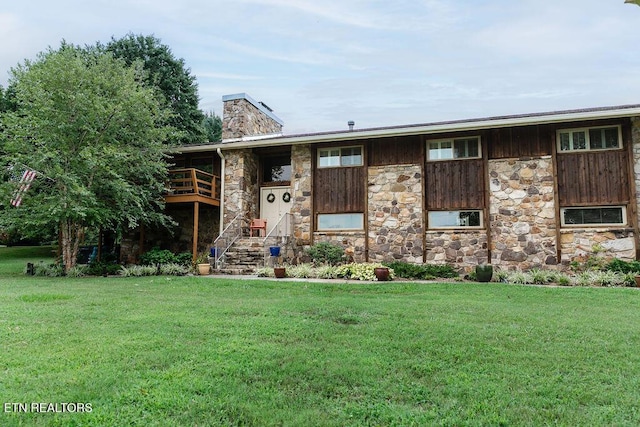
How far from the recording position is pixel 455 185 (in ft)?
42.5

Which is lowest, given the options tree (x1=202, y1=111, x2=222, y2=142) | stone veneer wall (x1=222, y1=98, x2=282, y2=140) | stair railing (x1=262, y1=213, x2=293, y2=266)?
stair railing (x1=262, y1=213, x2=293, y2=266)

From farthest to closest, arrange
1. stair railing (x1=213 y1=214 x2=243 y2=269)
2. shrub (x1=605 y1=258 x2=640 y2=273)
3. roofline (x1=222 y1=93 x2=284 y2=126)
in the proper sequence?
roofline (x1=222 y1=93 x2=284 y2=126) → stair railing (x1=213 y1=214 x2=243 y2=269) → shrub (x1=605 y1=258 x2=640 y2=273)

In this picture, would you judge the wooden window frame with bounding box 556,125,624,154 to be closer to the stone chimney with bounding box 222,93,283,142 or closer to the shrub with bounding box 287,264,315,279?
the shrub with bounding box 287,264,315,279

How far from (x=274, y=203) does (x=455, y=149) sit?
6.59 metres

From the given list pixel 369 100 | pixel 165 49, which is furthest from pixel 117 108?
pixel 369 100

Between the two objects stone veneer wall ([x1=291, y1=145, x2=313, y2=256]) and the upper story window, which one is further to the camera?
stone veneer wall ([x1=291, y1=145, x2=313, y2=256])

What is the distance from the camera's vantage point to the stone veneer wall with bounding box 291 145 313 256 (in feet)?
47.0

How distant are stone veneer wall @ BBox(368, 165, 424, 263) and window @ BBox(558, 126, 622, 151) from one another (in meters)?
4.20

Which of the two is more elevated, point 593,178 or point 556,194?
point 593,178

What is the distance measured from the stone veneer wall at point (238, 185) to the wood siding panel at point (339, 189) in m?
2.56

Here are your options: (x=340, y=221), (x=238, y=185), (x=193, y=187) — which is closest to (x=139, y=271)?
(x=193, y=187)

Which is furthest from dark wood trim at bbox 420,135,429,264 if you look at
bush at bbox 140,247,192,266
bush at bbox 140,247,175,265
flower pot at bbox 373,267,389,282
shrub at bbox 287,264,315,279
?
bush at bbox 140,247,175,265

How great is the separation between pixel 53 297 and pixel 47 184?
6643 millimetres

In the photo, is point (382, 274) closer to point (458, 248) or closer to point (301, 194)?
point (458, 248)
